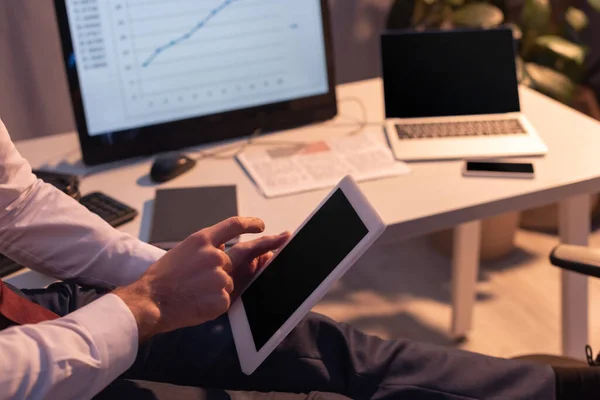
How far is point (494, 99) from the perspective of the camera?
1448mm

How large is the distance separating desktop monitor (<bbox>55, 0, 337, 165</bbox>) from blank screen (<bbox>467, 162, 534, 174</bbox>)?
1.43 ft

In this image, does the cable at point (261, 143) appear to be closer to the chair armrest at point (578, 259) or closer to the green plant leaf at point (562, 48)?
the chair armrest at point (578, 259)

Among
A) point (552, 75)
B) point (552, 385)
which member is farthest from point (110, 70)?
point (552, 75)

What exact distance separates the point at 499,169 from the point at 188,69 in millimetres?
699

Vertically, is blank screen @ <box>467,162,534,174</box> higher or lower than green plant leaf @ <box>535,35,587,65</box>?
lower

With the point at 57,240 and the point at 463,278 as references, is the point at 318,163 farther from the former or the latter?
the point at 463,278

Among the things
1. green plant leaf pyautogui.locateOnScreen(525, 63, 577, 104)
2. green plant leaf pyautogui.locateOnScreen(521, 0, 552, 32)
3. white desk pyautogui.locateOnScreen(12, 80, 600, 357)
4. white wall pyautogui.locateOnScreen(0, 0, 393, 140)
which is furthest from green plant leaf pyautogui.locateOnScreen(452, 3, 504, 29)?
white wall pyautogui.locateOnScreen(0, 0, 393, 140)

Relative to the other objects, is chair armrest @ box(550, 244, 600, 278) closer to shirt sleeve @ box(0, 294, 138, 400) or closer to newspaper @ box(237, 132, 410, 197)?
newspaper @ box(237, 132, 410, 197)

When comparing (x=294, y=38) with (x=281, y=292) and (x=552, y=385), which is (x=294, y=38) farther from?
(x=552, y=385)

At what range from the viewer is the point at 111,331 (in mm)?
806

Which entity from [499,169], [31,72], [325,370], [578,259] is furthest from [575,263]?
[31,72]

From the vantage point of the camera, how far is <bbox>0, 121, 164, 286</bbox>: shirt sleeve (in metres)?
1.02

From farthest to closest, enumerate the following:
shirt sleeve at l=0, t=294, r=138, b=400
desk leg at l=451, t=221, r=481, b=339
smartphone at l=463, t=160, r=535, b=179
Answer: desk leg at l=451, t=221, r=481, b=339 < smartphone at l=463, t=160, r=535, b=179 < shirt sleeve at l=0, t=294, r=138, b=400

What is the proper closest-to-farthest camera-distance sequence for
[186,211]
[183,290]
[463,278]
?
[183,290] → [186,211] → [463,278]
